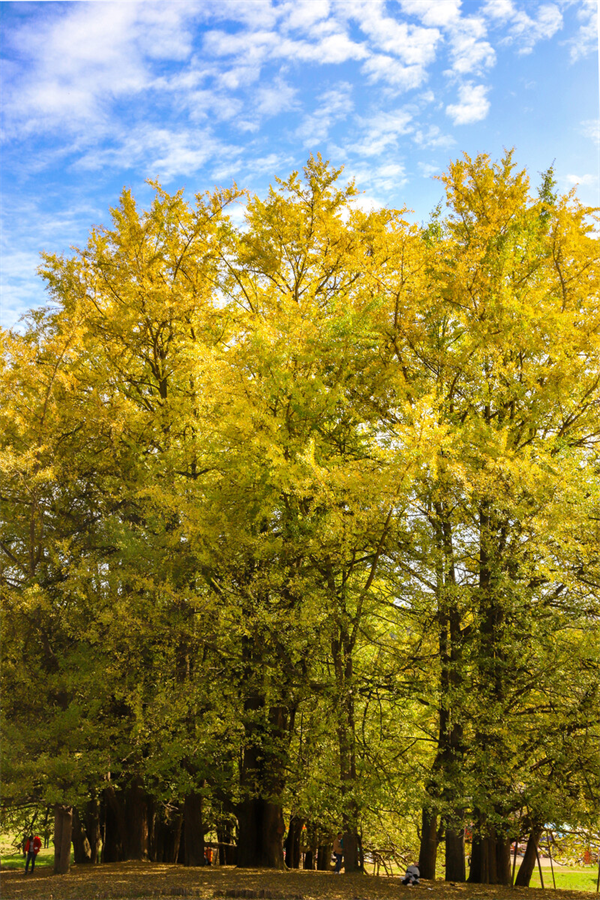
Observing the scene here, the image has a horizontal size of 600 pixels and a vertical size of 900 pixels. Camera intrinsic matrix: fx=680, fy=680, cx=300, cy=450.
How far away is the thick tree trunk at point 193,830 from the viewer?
13625 millimetres

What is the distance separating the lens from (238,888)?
8.95m

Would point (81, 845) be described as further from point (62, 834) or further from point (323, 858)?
point (62, 834)

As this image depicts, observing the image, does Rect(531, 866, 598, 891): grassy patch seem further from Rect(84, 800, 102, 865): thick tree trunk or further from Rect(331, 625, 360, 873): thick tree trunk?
Rect(331, 625, 360, 873): thick tree trunk

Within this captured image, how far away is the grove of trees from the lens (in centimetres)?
913

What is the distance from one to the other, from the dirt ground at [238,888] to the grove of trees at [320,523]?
2.66ft

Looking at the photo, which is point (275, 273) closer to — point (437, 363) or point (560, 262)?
point (437, 363)

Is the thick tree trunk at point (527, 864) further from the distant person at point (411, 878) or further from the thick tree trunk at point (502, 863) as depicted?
the distant person at point (411, 878)

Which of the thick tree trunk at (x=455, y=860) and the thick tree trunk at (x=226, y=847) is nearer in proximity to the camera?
the thick tree trunk at (x=455, y=860)

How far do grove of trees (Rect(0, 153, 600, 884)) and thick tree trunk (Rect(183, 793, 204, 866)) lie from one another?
45mm

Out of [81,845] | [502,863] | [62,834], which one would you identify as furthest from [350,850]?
[81,845]

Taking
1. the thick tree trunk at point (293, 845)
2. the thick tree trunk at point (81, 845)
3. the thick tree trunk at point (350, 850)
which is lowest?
the thick tree trunk at point (81, 845)

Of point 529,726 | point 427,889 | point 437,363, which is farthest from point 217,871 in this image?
point 437,363

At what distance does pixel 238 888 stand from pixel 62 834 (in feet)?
15.8

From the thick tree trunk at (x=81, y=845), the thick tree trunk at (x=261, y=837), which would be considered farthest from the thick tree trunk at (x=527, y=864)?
the thick tree trunk at (x=81, y=845)
